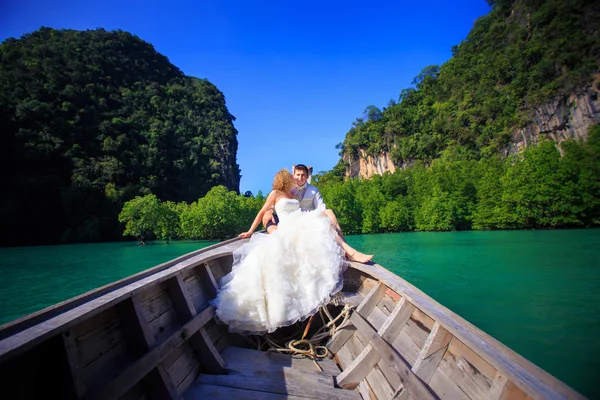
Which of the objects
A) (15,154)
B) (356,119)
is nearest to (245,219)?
(15,154)

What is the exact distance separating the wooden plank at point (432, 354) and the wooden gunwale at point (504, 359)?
0.32 feet

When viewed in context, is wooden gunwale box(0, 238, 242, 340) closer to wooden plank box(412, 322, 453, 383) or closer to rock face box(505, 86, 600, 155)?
wooden plank box(412, 322, 453, 383)

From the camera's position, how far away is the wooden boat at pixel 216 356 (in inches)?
45.6

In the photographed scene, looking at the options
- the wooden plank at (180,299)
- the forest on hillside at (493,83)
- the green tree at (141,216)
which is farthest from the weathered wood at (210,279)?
the forest on hillside at (493,83)

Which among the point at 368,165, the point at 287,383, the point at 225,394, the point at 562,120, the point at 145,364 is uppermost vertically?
the point at 368,165

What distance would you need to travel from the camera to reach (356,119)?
2739 inches

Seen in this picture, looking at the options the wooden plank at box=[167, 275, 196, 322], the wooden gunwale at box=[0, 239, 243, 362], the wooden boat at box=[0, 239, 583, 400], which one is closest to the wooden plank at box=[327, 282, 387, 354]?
the wooden boat at box=[0, 239, 583, 400]

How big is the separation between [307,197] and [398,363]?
263cm

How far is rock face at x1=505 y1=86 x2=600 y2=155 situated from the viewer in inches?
1077

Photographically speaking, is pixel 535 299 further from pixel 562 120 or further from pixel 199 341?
pixel 562 120

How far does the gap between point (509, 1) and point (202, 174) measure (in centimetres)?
5947

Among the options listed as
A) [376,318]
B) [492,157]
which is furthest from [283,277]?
[492,157]

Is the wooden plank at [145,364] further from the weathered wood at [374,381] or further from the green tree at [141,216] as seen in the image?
the green tree at [141,216]

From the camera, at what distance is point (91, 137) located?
40.2 meters
